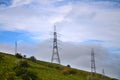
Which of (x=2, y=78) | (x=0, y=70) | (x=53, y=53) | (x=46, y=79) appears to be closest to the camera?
(x=2, y=78)

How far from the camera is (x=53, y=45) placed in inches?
3858

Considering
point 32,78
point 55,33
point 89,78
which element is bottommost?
point 89,78

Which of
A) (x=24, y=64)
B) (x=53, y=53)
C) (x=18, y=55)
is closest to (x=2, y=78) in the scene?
(x=24, y=64)

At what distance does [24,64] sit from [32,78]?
1386 cm

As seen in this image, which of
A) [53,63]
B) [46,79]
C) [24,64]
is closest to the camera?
[46,79]

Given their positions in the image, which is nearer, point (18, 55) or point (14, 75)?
point (14, 75)

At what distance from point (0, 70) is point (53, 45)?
5232cm

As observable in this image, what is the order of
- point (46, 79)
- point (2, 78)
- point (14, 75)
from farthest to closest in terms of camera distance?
point (46, 79) → point (14, 75) → point (2, 78)

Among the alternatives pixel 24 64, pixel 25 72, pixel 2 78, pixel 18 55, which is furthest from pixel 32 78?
pixel 18 55

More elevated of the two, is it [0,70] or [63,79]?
[0,70]

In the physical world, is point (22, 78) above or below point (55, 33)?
below

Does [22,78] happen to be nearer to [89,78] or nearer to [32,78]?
[32,78]

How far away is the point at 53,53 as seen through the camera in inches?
3836

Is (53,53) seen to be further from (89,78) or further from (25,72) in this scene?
(25,72)
